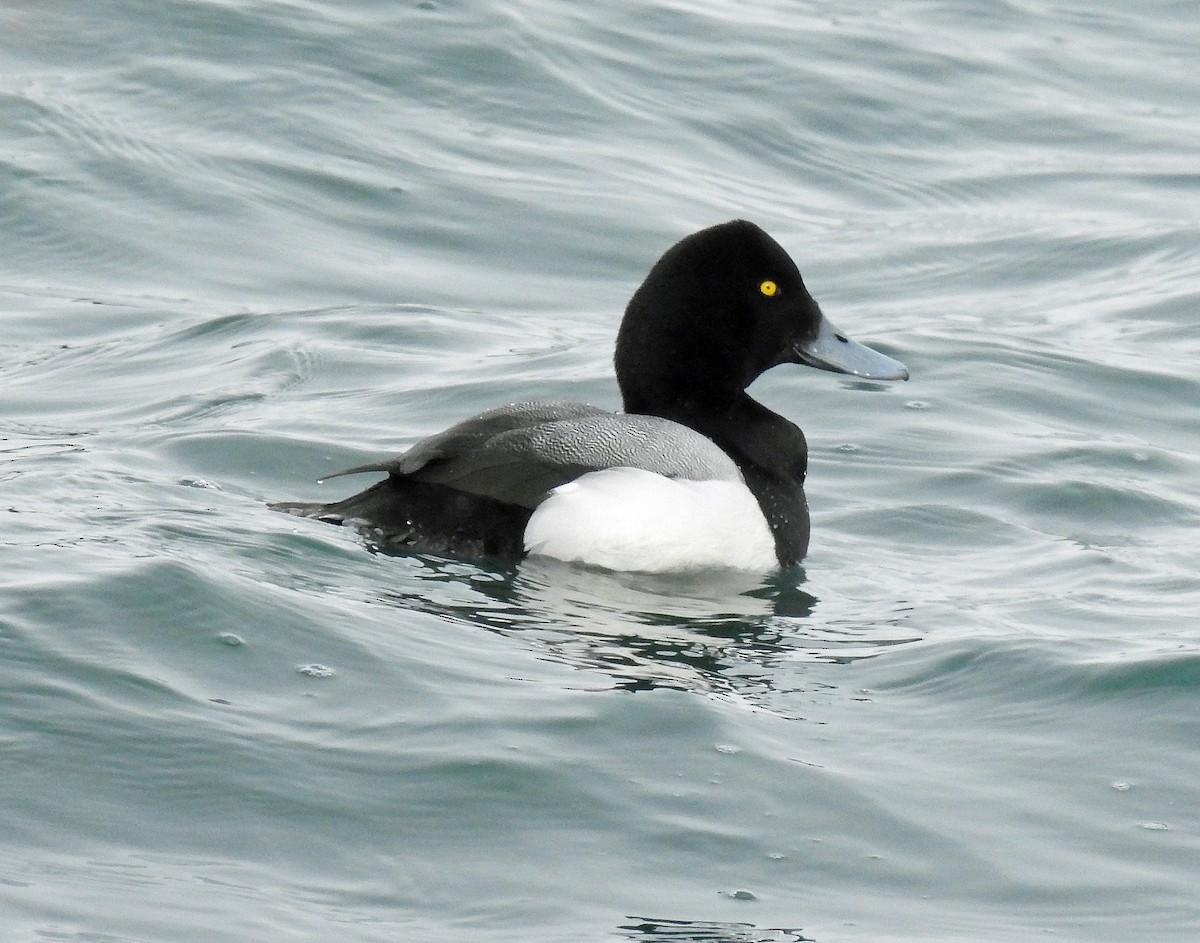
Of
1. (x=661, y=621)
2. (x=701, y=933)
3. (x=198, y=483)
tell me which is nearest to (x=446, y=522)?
(x=661, y=621)

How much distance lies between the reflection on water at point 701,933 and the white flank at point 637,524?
205 cm

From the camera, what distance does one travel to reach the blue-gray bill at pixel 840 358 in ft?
21.7

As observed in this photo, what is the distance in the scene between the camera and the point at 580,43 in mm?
12734

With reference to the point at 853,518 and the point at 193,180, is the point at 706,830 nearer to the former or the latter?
the point at 853,518

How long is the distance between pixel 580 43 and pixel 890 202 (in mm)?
2581

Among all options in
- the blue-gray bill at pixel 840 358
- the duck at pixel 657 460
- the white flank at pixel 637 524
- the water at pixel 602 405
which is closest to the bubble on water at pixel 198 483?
the water at pixel 602 405

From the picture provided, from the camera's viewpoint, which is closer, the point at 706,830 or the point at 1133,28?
the point at 706,830

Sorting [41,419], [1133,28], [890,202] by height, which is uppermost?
[1133,28]

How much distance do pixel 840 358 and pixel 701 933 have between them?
3.35 m

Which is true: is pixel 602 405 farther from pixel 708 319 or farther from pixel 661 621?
pixel 661 621

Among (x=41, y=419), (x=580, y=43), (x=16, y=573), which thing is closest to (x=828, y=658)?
(x=16, y=573)

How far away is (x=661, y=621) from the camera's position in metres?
5.29

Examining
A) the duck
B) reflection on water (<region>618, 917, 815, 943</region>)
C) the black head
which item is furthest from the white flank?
reflection on water (<region>618, 917, 815, 943</region>)

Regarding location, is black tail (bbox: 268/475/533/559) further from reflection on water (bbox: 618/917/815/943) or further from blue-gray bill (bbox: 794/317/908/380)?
reflection on water (bbox: 618/917/815/943)
